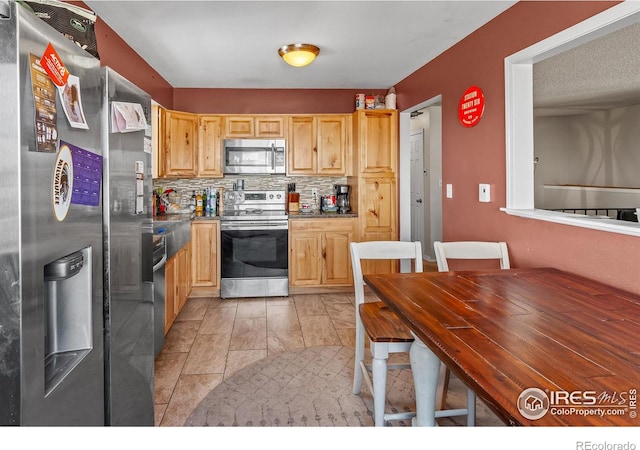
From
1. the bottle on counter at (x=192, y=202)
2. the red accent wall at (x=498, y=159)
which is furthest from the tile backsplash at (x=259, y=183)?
the red accent wall at (x=498, y=159)

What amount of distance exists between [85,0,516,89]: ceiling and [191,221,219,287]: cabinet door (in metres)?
1.63

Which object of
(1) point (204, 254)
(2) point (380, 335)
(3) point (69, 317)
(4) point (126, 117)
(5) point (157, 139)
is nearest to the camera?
(3) point (69, 317)

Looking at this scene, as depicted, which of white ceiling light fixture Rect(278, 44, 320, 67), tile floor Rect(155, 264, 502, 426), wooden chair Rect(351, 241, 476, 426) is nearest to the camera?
wooden chair Rect(351, 241, 476, 426)

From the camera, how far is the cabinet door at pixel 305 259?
481 cm

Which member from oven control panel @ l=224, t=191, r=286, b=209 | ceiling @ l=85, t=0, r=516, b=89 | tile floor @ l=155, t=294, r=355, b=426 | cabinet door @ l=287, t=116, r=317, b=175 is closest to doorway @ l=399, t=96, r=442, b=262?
cabinet door @ l=287, t=116, r=317, b=175

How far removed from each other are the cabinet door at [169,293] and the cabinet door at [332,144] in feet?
7.10

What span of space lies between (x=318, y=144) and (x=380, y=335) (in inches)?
134

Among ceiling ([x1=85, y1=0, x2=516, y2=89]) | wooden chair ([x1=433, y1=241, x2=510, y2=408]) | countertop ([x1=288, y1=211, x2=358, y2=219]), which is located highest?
ceiling ([x1=85, y1=0, x2=516, y2=89])

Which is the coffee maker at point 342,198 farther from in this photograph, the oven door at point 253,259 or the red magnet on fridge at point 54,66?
the red magnet on fridge at point 54,66

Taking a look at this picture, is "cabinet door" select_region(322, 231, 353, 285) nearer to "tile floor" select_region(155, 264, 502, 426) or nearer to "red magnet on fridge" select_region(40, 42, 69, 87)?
"tile floor" select_region(155, 264, 502, 426)

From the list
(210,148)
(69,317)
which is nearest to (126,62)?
(210,148)

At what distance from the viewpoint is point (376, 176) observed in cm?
489

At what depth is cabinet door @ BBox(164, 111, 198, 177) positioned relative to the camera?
4.58 metres

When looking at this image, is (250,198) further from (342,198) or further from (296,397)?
(296,397)
